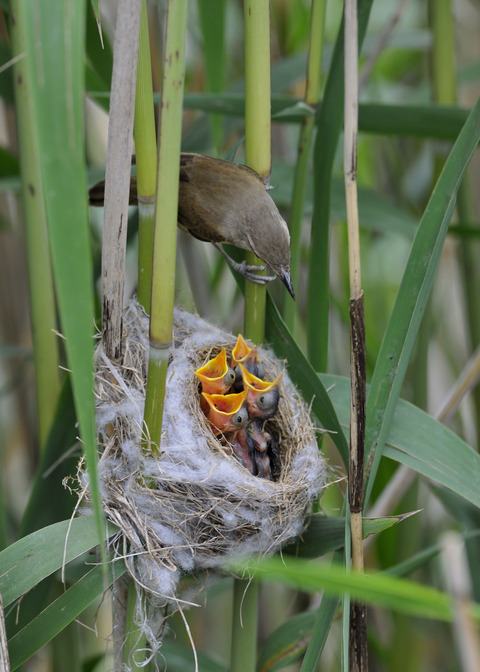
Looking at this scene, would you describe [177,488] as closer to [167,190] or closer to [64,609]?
[64,609]

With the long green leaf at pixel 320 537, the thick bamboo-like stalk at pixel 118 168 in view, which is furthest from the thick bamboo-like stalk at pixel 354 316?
the thick bamboo-like stalk at pixel 118 168

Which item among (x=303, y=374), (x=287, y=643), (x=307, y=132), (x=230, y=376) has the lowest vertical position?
(x=287, y=643)

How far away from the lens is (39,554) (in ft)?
2.60

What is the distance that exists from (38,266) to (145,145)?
40 cm

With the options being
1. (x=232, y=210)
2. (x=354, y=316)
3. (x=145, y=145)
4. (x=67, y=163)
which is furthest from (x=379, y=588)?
(x=232, y=210)

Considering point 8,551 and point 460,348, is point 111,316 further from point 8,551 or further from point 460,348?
point 460,348

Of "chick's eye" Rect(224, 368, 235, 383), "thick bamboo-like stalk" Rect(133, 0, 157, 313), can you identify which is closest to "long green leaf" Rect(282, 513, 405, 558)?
"chick's eye" Rect(224, 368, 235, 383)

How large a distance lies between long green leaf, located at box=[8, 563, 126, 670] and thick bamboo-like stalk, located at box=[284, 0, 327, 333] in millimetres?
491

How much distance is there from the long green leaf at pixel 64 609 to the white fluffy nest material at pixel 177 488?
1.6 inches

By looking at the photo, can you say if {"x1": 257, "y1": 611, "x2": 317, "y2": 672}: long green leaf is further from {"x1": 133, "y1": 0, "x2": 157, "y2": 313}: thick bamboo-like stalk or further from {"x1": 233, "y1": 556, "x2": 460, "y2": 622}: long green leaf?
{"x1": 233, "y1": 556, "x2": 460, "y2": 622}: long green leaf

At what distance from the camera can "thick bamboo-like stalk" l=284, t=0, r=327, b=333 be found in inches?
38.2

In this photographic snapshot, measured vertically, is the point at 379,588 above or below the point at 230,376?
above

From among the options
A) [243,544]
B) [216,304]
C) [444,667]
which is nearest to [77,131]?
[243,544]

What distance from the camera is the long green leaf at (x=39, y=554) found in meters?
0.78
